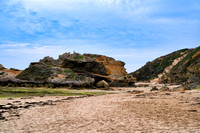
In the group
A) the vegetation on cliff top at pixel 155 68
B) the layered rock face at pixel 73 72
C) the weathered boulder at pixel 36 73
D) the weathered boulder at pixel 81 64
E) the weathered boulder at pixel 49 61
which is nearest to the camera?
the layered rock face at pixel 73 72

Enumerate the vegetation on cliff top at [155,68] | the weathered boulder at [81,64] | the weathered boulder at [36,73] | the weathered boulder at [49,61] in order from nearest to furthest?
1. the weathered boulder at [36,73]
2. the weathered boulder at [81,64]
3. the weathered boulder at [49,61]
4. the vegetation on cliff top at [155,68]

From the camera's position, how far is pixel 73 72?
109 ft

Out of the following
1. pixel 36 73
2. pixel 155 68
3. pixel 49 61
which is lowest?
pixel 36 73

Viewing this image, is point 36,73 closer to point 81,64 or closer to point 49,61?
point 49,61

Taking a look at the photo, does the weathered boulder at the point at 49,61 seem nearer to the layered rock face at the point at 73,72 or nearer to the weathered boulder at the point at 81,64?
the layered rock face at the point at 73,72

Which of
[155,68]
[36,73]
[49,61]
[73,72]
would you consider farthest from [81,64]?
[155,68]

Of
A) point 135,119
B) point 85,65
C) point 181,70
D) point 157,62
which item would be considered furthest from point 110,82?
point 157,62

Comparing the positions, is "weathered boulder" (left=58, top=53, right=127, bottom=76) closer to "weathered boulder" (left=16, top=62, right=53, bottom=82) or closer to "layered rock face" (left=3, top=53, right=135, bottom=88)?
"layered rock face" (left=3, top=53, right=135, bottom=88)

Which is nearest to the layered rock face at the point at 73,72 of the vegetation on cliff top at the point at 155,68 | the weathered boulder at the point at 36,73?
the weathered boulder at the point at 36,73

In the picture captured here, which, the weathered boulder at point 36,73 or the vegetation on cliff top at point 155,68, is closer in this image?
the weathered boulder at point 36,73

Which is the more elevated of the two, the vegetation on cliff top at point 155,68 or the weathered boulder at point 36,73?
the vegetation on cliff top at point 155,68

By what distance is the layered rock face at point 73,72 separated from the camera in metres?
29.9

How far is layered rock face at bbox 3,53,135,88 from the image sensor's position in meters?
29.9

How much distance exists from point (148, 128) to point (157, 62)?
103 meters
